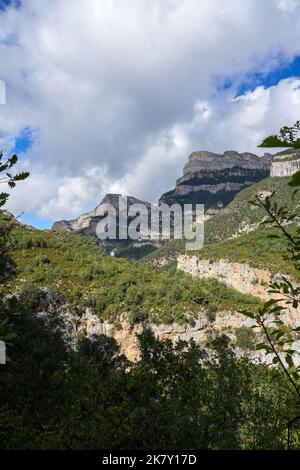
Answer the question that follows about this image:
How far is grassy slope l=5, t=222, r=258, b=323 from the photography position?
64.1 metres

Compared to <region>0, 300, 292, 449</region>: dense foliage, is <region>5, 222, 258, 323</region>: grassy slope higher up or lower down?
higher up

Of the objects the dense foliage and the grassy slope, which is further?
the grassy slope

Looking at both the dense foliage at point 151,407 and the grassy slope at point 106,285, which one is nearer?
the dense foliage at point 151,407

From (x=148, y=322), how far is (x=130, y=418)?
58.7 m

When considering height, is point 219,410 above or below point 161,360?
below

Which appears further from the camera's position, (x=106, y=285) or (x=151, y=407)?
(x=106, y=285)

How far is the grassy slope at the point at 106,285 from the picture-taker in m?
64.1

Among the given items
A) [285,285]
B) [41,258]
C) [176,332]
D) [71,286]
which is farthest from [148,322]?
[285,285]

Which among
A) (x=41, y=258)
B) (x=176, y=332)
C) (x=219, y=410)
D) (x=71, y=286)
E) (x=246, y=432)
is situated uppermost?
(x=41, y=258)

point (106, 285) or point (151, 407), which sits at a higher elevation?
point (106, 285)

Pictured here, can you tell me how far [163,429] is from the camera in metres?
9.05

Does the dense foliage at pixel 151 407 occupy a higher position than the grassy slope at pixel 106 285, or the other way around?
the grassy slope at pixel 106 285

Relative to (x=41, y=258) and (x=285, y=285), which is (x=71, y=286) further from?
(x=285, y=285)

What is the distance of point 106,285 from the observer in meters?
70.5
